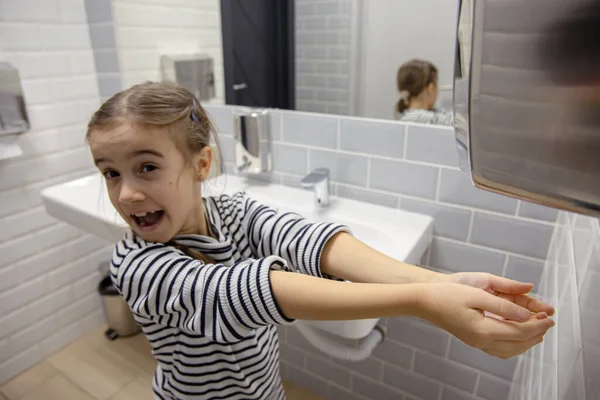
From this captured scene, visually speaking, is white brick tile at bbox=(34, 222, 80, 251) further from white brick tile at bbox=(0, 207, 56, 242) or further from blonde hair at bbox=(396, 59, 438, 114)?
blonde hair at bbox=(396, 59, 438, 114)

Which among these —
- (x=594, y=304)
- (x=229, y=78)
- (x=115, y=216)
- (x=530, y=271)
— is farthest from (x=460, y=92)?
(x=229, y=78)

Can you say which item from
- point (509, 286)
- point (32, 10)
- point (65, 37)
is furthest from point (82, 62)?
point (509, 286)

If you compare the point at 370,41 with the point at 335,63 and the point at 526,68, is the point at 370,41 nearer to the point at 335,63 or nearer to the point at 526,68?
the point at 335,63

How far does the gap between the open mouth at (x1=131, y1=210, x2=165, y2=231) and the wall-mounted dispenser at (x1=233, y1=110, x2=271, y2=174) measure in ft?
2.08

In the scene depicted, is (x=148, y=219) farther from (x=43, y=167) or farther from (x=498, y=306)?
(x=43, y=167)

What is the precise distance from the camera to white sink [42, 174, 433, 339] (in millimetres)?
1040

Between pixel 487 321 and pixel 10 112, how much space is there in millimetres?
1542

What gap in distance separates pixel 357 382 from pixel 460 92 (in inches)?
55.7

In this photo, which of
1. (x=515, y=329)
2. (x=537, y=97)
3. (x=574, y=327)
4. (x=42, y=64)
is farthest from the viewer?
(x=42, y=64)

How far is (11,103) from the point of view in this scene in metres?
1.38

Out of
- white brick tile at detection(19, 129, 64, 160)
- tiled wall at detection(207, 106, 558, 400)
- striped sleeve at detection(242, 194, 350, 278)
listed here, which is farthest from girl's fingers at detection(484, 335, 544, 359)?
white brick tile at detection(19, 129, 64, 160)

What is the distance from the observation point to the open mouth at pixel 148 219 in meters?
0.67

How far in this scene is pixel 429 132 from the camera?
3.46 feet

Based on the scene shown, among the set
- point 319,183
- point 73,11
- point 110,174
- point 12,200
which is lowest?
point 12,200
